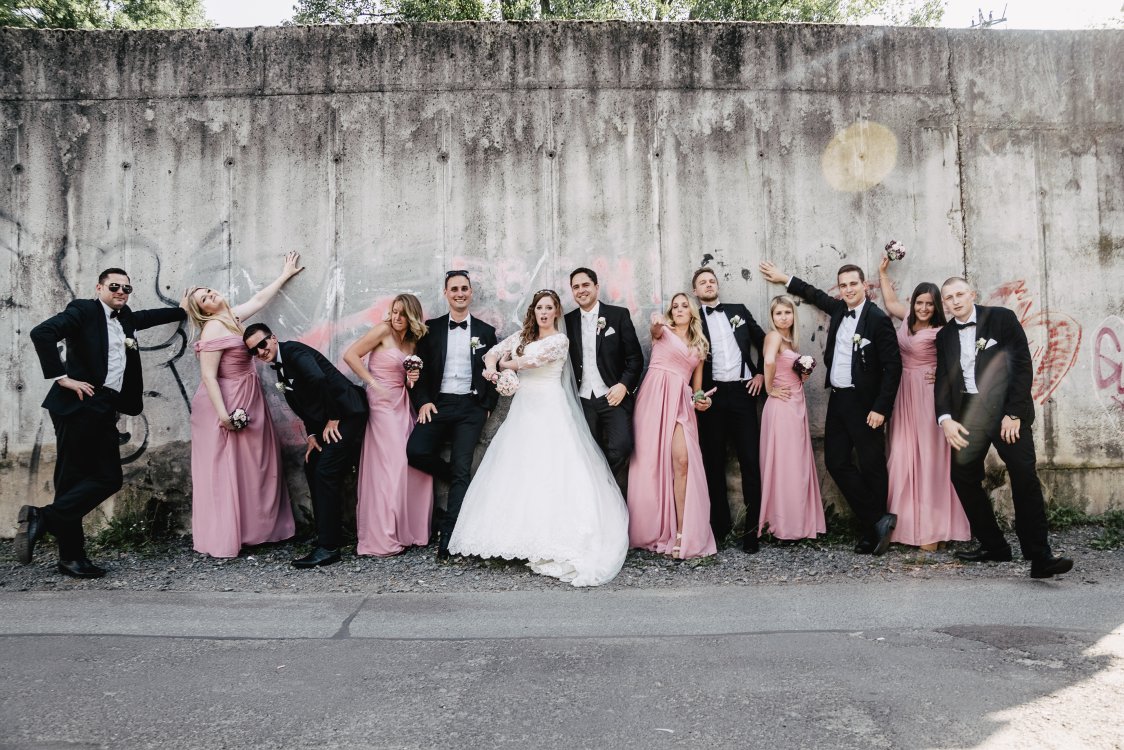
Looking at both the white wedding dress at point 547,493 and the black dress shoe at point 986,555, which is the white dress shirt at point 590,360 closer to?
the white wedding dress at point 547,493

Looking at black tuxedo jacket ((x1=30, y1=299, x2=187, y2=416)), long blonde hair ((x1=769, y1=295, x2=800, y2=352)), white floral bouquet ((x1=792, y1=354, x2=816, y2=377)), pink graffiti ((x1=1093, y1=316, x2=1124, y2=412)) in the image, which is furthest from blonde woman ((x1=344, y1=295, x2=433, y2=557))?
pink graffiti ((x1=1093, y1=316, x2=1124, y2=412))

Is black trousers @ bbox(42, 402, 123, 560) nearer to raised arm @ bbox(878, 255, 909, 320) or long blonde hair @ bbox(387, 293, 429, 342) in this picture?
long blonde hair @ bbox(387, 293, 429, 342)

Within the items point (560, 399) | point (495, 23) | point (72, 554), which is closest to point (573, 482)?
point (560, 399)

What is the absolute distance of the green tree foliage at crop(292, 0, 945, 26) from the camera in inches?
727

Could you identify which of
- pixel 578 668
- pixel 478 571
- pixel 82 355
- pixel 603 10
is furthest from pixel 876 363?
pixel 603 10

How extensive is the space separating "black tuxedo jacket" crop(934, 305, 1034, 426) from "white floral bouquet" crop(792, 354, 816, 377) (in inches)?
35.3

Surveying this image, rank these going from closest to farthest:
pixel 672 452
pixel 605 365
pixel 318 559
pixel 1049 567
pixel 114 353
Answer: pixel 1049 567 → pixel 318 559 → pixel 114 353 → pixel 672 452 → pixel 605 365

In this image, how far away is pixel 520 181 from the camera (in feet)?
22.5

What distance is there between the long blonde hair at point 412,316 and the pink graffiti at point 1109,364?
19.6 ft

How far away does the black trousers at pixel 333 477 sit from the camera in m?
5.82

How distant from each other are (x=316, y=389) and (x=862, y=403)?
166 inches

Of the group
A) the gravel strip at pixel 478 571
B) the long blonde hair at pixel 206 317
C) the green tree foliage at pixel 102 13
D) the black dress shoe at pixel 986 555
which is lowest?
the gravel strip at pixel 478 571

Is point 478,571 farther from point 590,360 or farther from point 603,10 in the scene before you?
point 603,10

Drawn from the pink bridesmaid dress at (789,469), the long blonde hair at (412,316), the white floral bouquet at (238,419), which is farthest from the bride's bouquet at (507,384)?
the pink bridesmaid dress at (789,469)
